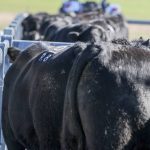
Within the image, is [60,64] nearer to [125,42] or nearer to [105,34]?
[125,42]

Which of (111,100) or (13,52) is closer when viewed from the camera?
(111,100)

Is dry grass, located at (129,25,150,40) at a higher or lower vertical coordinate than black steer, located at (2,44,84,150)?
lower

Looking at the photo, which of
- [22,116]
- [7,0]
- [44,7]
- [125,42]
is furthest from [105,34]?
[7,0]

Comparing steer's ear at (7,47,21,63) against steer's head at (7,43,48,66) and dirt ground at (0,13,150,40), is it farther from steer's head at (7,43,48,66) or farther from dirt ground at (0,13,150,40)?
dirt ground at (0,13,150,40)

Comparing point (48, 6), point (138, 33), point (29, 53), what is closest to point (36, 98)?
point (29, 53)

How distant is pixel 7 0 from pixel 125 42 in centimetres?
7057

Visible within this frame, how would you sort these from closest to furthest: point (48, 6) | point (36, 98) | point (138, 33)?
point (36, 98) → point (138, 33) → point (48, 6)

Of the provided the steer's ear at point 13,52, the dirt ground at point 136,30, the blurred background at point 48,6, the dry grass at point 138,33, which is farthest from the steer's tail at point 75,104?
the blurred background at point 48,6

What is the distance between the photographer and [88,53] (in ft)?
17.1

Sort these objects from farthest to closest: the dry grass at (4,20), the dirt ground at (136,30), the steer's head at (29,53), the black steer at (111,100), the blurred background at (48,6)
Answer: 1. the blurred background at (48,6)
2. the dry grass at (4,20)
3. the dirt ground at (136,30)
4. the steer's head at (29,53)
5. the black steer at (111,100)

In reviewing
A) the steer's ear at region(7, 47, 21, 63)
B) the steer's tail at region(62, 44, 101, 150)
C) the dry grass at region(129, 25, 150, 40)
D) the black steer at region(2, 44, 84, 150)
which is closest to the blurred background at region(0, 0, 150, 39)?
the dry grass at region(129, 25, 150, 40)

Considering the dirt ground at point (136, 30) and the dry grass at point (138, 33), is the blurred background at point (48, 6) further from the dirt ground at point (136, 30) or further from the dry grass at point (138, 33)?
the dry grass at point (138, 33)

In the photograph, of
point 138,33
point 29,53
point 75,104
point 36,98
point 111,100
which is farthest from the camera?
point 138,33

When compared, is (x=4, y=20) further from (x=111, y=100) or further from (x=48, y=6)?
(x=111, y=100)
